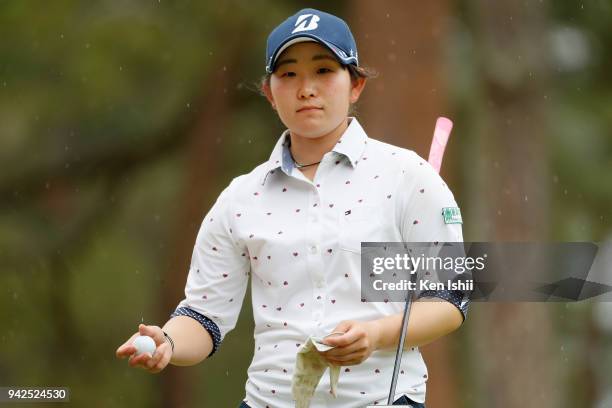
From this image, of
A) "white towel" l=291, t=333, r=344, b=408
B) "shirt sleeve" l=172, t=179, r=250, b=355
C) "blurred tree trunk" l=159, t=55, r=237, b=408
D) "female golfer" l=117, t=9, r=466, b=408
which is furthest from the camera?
"blurred tree trunk" l=159, t=55, r=237, b=408

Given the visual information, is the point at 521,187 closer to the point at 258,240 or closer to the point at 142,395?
the point at 142,395

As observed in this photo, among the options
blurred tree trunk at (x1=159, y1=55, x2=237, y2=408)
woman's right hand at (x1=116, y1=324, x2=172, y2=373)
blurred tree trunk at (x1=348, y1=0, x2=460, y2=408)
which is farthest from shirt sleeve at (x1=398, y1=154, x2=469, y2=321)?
blurred tree trunk at (x1=159, y1=55, x2=237, y2=408)

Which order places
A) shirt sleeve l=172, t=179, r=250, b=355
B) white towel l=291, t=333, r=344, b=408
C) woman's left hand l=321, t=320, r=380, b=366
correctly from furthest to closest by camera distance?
shirt sleeve l=172, t=179, r=250, b=355 < white towel l=291, t=333, r=344, b=408 < woman's left hand l=321, t=320, r=380, b=366

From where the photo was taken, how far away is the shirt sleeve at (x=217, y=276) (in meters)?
3.92

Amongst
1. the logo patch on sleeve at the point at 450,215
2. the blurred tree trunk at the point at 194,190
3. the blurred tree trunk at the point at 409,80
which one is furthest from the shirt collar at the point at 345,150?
the blurred tree trunk at the point at 194,190

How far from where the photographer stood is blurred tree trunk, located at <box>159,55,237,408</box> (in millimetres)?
12523

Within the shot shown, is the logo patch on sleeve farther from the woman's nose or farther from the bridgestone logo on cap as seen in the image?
the bridgestone logo on cap

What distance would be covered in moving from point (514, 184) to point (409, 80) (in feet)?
6.94

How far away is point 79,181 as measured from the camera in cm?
1337

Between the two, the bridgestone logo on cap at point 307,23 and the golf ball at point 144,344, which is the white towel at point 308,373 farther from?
the bridgestone logo on cap at point 307,23

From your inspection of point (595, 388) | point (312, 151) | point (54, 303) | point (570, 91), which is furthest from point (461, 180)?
point (312, 151)

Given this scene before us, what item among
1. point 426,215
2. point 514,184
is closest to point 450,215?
point 426,215

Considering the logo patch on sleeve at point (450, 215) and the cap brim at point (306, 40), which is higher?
the cap brim at point (306, 40)

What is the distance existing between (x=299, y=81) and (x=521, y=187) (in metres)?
8.81
